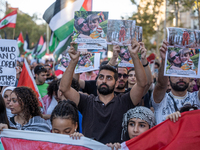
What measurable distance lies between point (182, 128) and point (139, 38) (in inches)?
67.2

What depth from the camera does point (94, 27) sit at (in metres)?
4.24

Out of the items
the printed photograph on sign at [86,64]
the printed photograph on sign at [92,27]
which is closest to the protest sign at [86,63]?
the printed photograph on sign at [86,64]

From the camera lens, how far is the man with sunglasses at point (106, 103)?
3377 mm

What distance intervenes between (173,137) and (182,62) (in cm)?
136

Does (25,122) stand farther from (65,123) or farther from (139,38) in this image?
(139,38)

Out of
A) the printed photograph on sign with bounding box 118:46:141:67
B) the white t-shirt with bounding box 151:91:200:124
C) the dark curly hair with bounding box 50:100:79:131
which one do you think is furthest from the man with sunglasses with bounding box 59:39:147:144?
the printed photograph on sign with bounding box 118:46:141:67

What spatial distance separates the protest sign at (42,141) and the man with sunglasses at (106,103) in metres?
0.57

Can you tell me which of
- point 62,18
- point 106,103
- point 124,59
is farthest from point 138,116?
point 62,18

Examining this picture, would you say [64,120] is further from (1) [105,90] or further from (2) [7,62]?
(2) [7,62]

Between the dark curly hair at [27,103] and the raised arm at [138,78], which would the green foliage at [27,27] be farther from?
the raised arm at [138,78]

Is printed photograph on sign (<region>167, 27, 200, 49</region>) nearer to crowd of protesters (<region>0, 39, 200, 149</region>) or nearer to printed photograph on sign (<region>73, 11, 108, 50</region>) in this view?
crowd of protesters (<region>0, 39, 200, 149</region>)

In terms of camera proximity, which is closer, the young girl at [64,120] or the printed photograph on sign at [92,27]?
the young girl at [64,120]

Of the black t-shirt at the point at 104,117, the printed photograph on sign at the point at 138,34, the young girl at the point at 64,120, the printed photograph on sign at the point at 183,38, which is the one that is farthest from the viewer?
the printed photograph on sign at the point at 138,34

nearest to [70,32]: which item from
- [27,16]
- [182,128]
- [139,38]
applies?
[139,38]
